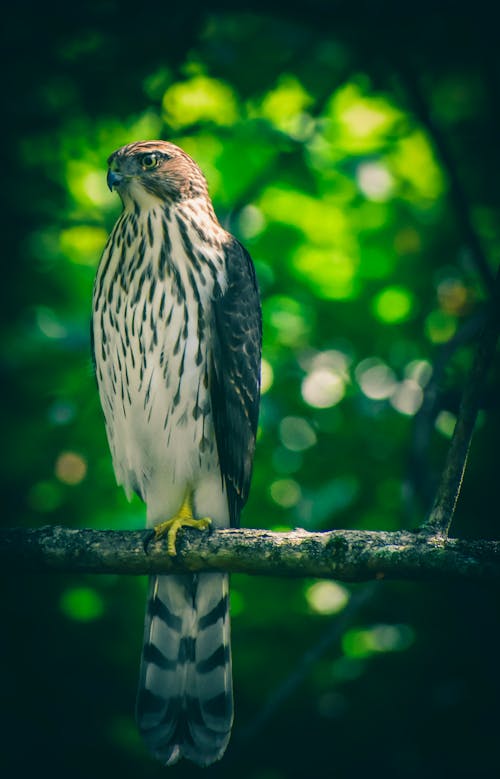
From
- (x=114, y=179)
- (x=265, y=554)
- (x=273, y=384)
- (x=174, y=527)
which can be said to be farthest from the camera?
(x=273, y=384)

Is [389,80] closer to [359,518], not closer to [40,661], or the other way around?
[359,518]

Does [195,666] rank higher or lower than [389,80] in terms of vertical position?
lower

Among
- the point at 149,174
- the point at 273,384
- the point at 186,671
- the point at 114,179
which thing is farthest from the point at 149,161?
the point at 186,671

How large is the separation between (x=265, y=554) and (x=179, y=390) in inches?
43.8

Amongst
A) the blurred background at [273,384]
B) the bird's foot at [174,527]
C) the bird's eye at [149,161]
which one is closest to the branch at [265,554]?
the bird's foot at [174,527]

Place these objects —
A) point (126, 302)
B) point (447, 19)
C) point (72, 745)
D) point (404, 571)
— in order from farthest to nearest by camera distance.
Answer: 1. point (447, 19)
2. point (72, 745)
3. point (126, 302)
4. point (404, 571)

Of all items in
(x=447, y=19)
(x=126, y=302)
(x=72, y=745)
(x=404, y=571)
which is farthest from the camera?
(x=447, y=19)

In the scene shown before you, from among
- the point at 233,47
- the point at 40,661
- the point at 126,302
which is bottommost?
the point at 40,661

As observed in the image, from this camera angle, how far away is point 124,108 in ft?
15.6

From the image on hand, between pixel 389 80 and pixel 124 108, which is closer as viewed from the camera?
pixel 124 108

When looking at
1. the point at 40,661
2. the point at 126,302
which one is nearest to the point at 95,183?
the point at 126,302

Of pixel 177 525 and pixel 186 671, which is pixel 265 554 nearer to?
pixel 177 525

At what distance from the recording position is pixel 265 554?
2938 mm

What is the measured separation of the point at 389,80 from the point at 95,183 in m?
2.02
